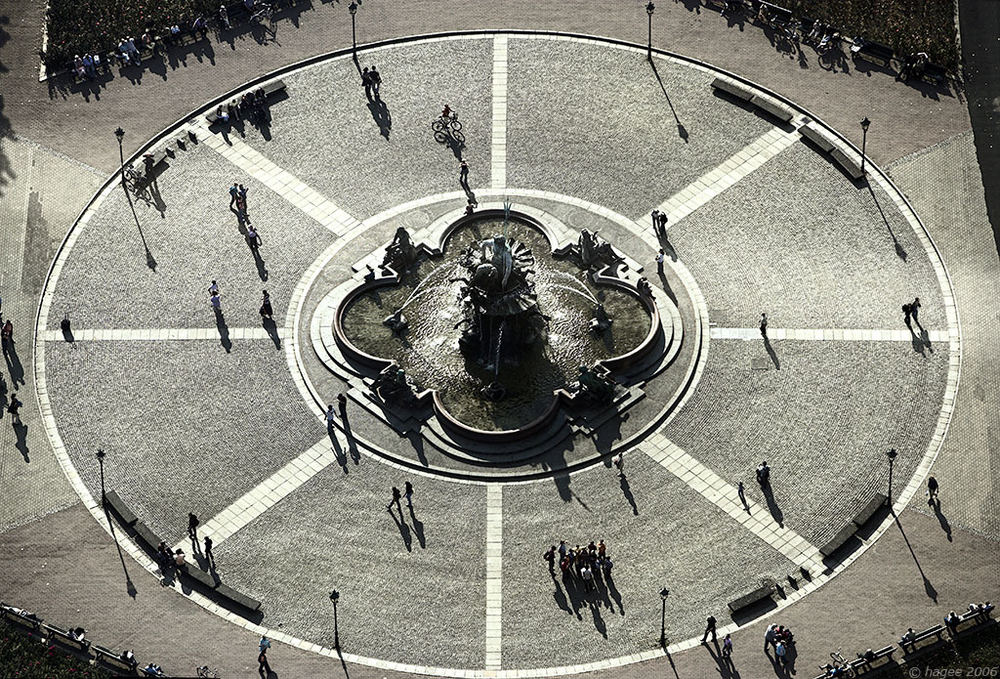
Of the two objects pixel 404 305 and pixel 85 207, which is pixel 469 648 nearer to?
pixel 404 305

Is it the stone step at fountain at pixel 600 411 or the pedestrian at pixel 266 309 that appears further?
the pedestrian at pixel 266 309

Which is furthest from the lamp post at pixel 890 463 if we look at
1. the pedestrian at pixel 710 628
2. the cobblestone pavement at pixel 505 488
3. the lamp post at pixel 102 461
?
the lamp post at pixel 102 461

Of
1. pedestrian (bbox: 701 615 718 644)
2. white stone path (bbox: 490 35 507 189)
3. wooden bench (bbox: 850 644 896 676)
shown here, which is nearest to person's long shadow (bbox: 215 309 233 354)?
white stone path (bbox: 490 35 507 189)

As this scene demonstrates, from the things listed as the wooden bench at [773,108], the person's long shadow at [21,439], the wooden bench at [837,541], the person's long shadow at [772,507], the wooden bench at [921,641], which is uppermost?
the wooden bench at [773,108]

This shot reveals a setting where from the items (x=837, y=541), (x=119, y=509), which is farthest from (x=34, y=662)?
(x=837, y=541)

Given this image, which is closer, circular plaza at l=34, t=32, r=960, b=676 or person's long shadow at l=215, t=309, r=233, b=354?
circular plaza at l=34, t=32, r=960, b=676

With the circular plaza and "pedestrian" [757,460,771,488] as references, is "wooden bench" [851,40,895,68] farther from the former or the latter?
"pedestrian" [757,460,771,488]

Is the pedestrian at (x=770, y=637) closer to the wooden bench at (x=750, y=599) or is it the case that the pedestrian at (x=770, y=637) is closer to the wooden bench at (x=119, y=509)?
the wooden bench at (x=750, y=599)
